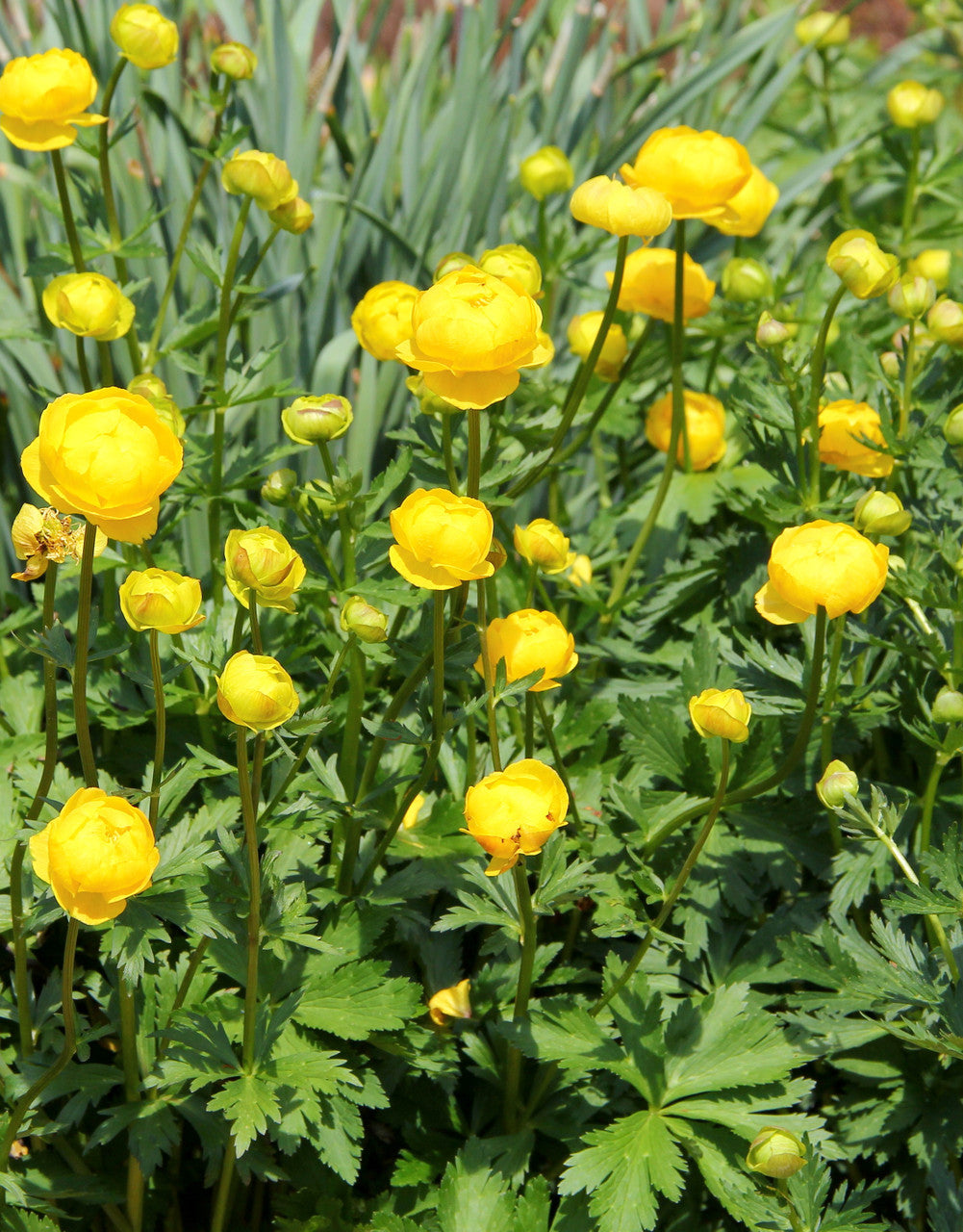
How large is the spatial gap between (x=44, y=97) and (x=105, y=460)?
564 mm

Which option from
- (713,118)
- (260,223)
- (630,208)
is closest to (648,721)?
(630,208)

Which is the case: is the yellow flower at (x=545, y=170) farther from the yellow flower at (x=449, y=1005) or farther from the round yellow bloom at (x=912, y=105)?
the yellow flower at (x=449, y=1005)

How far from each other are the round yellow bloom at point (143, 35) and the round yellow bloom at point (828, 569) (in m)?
0.80

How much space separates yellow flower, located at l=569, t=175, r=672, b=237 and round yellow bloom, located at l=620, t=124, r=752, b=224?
0.56 ft

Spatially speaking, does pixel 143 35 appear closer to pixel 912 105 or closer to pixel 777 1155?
pixel 912 105

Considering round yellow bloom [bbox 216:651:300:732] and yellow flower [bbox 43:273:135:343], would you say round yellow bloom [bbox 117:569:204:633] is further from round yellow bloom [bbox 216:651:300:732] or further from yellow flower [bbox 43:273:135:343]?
yellow flower [bbox 43:273:135:343]

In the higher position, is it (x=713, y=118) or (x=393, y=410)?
(x=713, y=118)

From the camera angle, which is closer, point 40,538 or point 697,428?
point 40,538

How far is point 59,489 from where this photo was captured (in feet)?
2.55

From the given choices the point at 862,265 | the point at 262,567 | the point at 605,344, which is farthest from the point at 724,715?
the point at 605,344

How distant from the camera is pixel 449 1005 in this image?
3.98ft

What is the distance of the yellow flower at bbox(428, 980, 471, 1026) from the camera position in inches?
47.6

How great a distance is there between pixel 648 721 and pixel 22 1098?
67 cm

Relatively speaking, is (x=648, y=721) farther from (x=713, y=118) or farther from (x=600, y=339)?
(x=713, y=118)
